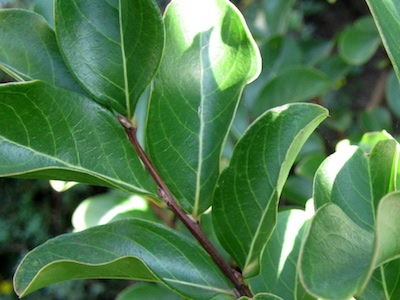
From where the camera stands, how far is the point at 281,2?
1.44m

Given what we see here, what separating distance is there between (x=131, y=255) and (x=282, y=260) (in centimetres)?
21

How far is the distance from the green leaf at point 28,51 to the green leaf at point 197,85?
112mm

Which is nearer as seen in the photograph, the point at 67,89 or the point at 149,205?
the point at 67,89

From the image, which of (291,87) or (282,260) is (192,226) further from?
(291,87)

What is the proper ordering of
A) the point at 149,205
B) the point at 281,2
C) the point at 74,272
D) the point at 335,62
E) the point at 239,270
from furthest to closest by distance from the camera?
the point at 335,62 → the point at 281,2 → the point at 149,205 → the point at 239,270 → the point at 74,272

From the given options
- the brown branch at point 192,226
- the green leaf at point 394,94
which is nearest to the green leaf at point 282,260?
the brown branch at point 192,226

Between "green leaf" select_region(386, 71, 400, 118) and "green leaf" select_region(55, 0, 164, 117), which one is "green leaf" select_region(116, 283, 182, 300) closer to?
"green leaf" select_region(55, 0, 164, 117)

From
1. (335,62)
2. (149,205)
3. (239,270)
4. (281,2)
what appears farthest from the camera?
(335,62)

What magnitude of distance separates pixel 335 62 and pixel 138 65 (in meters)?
1.08

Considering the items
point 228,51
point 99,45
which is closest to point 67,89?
point 99,45

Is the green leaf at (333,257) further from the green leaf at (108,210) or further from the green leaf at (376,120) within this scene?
the green leaf at (376,120)

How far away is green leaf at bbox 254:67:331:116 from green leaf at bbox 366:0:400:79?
652 mm

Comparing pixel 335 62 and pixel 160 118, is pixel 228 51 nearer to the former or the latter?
pixel 160 118

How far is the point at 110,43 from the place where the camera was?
0.61 metres
